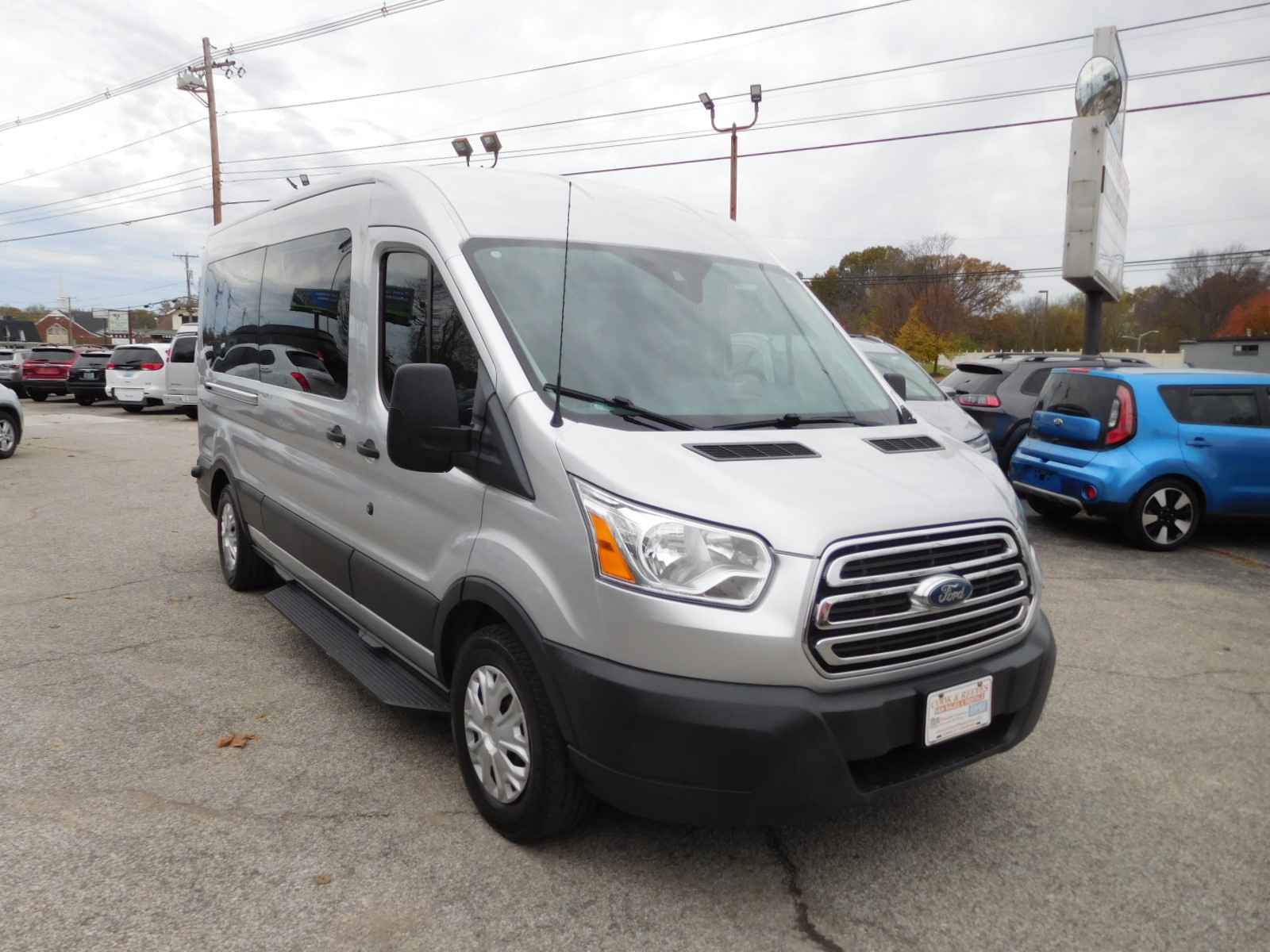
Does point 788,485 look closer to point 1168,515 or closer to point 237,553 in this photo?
point 237,553

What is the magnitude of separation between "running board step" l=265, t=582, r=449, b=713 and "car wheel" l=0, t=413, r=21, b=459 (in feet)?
35.4

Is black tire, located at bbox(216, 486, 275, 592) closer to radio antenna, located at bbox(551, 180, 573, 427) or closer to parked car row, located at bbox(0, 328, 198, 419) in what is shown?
radio antenna, located at bbox(551, 180, 573, 427)

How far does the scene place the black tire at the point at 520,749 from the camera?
113 inches

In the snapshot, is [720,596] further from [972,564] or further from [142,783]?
[142,783]

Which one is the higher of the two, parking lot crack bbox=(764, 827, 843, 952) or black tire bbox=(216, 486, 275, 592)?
black tire bbox=(216, 486, 275, 592)

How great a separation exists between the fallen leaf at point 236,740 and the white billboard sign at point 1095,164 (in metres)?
17.7

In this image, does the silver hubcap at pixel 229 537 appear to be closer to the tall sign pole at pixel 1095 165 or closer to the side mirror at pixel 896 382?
the side mirror at pixel 896 382

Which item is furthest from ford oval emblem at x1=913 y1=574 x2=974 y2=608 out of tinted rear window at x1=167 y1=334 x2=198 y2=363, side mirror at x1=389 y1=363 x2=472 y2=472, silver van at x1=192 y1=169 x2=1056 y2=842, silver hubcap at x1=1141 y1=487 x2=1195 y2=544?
tinted rear window at x1=167 y1=334 x2=198 y2=363

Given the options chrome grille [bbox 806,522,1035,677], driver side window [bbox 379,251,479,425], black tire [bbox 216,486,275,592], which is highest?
driver side window [bbox 379,251,479,425]

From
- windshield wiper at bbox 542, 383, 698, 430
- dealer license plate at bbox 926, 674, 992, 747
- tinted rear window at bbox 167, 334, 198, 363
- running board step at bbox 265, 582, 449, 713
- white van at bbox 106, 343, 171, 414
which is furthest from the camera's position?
white van at bbox 106, 343, 171, 414

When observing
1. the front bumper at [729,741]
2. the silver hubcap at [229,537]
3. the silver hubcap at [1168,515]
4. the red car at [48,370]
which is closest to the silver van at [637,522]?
the front bumper at [729,741]

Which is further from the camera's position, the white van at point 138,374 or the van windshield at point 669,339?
the white van at point 138,374

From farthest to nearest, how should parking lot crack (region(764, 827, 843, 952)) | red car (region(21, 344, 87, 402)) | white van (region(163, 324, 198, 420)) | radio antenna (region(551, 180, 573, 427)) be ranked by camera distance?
red car (region(21, 344, 87, 402)) → white van (region(163, 324, 198, 420)) → radio antenna (region(551, 180, 573, 427)) → parking lot crack (region(764, 827, 843, 952))

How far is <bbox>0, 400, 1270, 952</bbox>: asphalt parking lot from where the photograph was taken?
2.74 m
